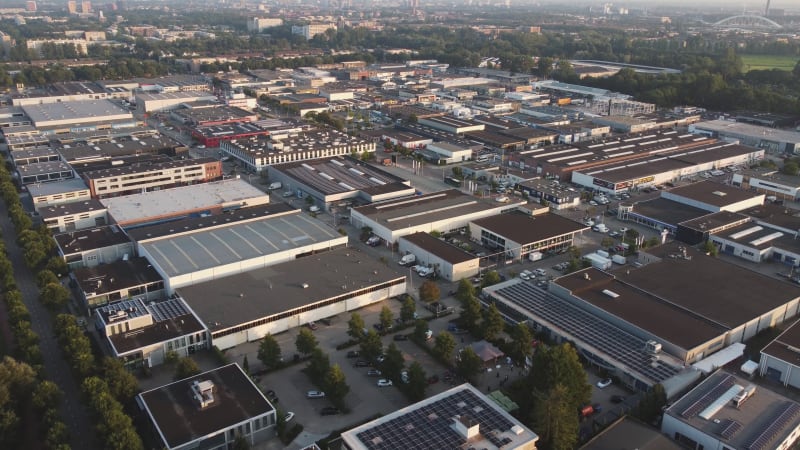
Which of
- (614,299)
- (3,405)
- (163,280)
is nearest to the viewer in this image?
(3,405)

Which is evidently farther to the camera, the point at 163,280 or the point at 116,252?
the point at 116,252

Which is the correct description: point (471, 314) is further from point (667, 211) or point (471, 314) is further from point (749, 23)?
point (749, 23)

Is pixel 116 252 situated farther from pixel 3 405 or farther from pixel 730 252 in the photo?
pixel 730 252

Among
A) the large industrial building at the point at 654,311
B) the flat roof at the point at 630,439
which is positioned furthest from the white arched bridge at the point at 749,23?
the flat roof at the point at 630,439

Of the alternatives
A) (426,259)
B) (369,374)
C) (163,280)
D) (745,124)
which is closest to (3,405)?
(163,280)

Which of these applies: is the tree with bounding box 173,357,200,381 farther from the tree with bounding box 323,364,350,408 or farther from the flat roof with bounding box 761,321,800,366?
the flat roof with bounding box 761,321,800,366

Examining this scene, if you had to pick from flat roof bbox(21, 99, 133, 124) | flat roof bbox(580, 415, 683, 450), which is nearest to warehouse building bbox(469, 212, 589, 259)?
flat roof bbox(580, 415, 683, 450)
